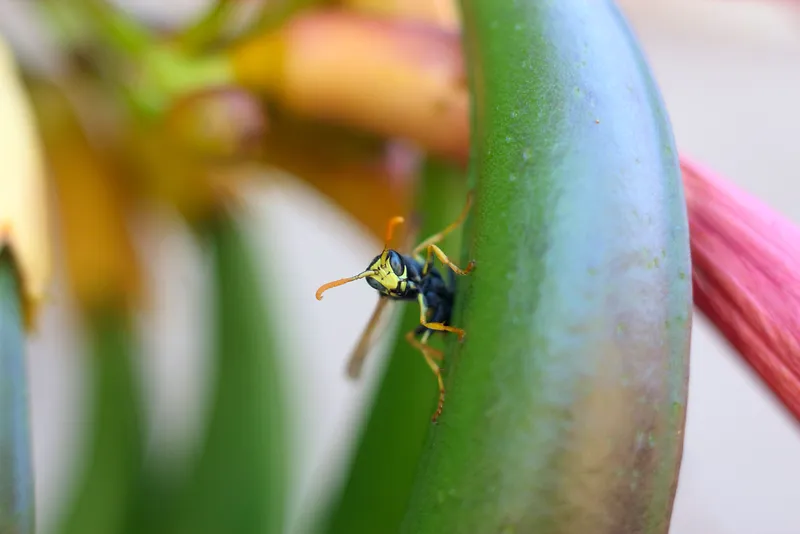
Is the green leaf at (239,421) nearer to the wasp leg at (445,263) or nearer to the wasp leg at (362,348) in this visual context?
the wasp leg at (362,348)

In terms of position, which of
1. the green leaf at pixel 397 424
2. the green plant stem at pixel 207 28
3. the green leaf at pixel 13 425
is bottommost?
the green leaf at pixel 13 425

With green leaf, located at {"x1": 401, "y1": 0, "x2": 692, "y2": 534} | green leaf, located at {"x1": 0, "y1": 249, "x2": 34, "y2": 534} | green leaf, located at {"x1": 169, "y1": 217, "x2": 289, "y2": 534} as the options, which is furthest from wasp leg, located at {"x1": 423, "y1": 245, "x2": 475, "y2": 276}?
green leaf, located at {"x1": 169, "y1": 217, "x2": 289, "y2": 534}

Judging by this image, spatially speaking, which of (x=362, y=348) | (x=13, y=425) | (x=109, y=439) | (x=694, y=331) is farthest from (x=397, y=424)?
(x=694, y=331)

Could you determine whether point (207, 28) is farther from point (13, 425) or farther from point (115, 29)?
point (13, 425)

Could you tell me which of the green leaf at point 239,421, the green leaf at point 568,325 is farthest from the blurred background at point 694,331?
the green leaf at point 568,325

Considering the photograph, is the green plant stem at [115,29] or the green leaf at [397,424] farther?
the green plant stem at [115,29]

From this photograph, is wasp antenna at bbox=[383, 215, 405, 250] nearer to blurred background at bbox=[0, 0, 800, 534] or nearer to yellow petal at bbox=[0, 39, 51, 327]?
yellow petal at bbox=[0, 39, 51, 327]
